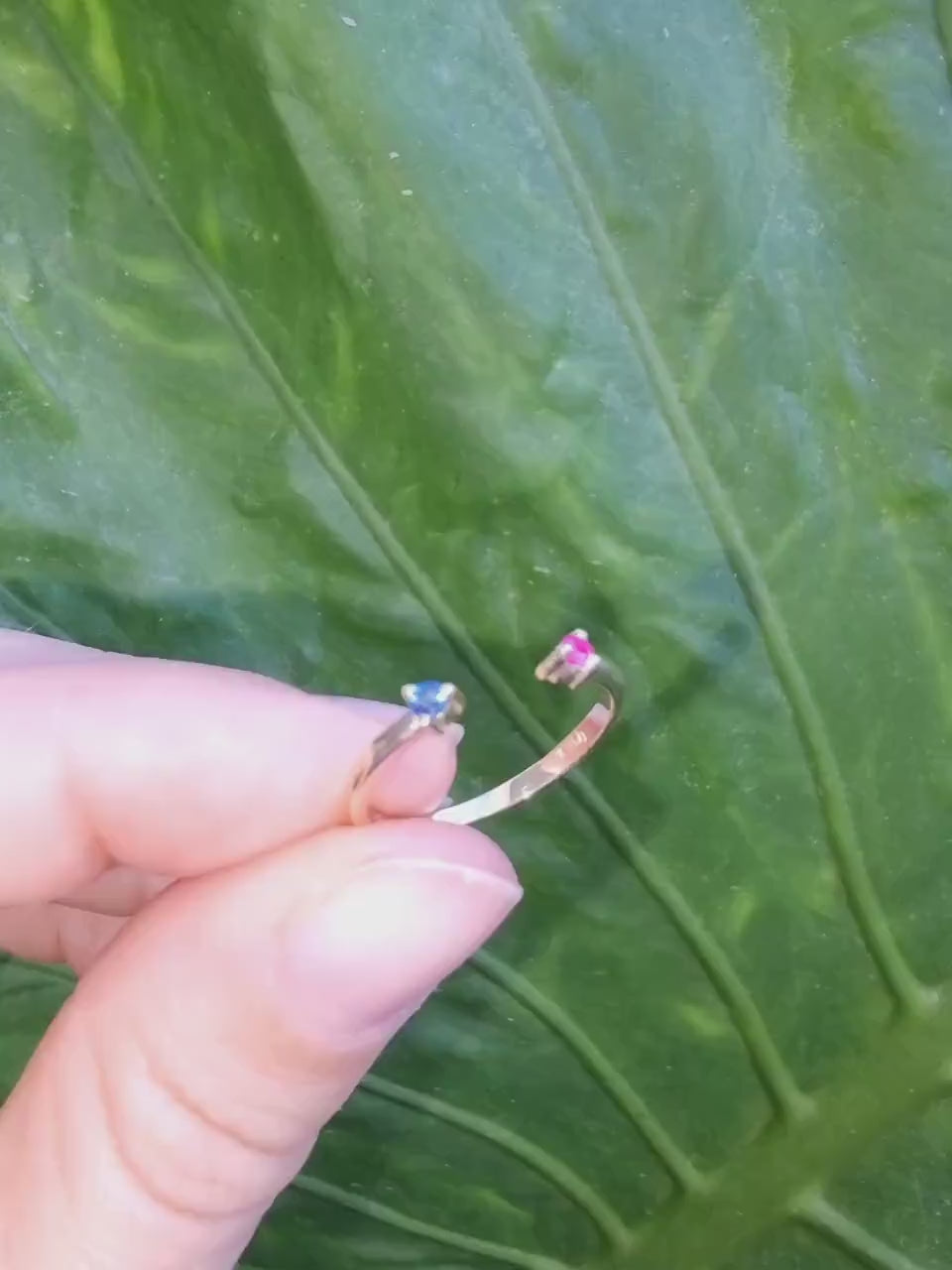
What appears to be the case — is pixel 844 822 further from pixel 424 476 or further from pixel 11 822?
pixel 11 822

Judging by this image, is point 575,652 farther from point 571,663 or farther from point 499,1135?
point 499,1135

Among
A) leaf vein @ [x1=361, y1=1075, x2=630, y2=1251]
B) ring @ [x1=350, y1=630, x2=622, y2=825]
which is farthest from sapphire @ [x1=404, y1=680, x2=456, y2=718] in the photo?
leaf vein @ [x1=361, y1=1075, x2=630, y2=1251]

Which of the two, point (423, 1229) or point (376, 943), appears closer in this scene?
point (376, 943)

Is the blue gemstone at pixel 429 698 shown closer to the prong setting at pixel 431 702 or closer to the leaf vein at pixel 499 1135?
the prong setting at pixel 431 702

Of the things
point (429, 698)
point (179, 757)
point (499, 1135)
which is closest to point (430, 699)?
point (429, 698)

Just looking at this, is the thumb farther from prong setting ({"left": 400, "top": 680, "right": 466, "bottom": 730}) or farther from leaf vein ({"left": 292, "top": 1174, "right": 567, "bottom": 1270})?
leaf vein ({"left": 292, "top": 1174, "right": 567, "bottom": 1270})

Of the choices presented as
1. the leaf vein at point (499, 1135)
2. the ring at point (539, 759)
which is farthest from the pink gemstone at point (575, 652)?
the leaf vein at point (499, 1135)
